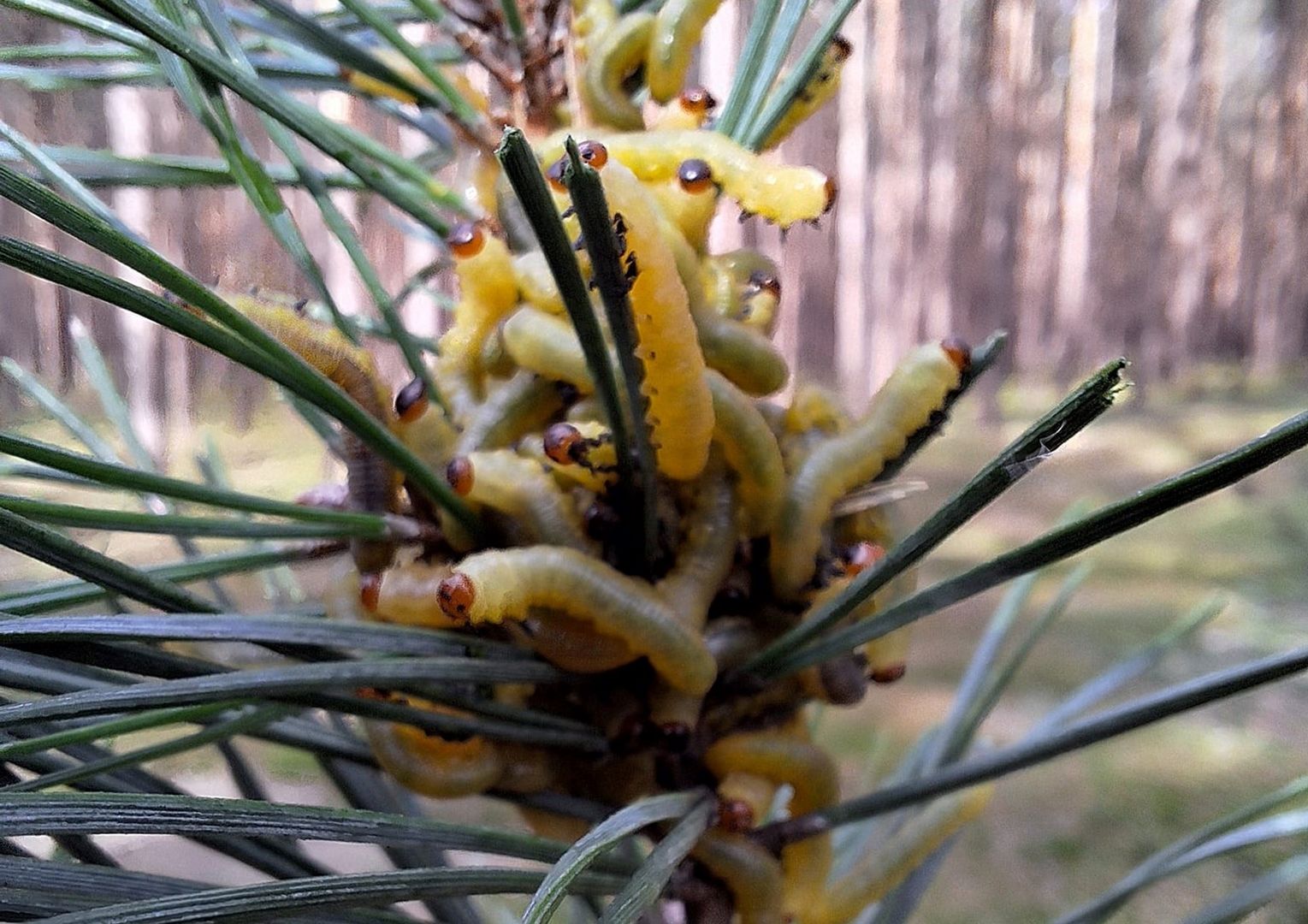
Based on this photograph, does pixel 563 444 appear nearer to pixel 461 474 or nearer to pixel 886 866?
pixel 461 474

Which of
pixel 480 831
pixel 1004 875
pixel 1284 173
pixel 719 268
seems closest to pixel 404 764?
pixel 480 831

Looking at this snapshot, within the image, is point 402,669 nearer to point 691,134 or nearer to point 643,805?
point 643,805

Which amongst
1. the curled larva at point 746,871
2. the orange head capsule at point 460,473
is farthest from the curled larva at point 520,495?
the curled larva at point 746,871

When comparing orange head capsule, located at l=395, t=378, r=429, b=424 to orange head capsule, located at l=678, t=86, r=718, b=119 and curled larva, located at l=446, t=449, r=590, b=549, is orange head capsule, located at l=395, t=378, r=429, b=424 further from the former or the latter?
orange head capsule, located at l=678, t=86, r=718, b=119

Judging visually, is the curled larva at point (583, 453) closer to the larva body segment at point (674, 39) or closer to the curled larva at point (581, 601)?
the curled larva at point (581, 601)

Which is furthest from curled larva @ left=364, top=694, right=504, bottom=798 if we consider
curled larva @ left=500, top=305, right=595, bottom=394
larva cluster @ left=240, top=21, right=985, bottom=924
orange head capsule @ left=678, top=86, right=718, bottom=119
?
orange head capsule @ left=678, top=86, right=718, bottom=119

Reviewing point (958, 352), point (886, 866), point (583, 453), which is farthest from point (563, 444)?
point (886, 866)

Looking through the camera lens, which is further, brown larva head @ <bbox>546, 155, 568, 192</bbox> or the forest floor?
the forest floor
